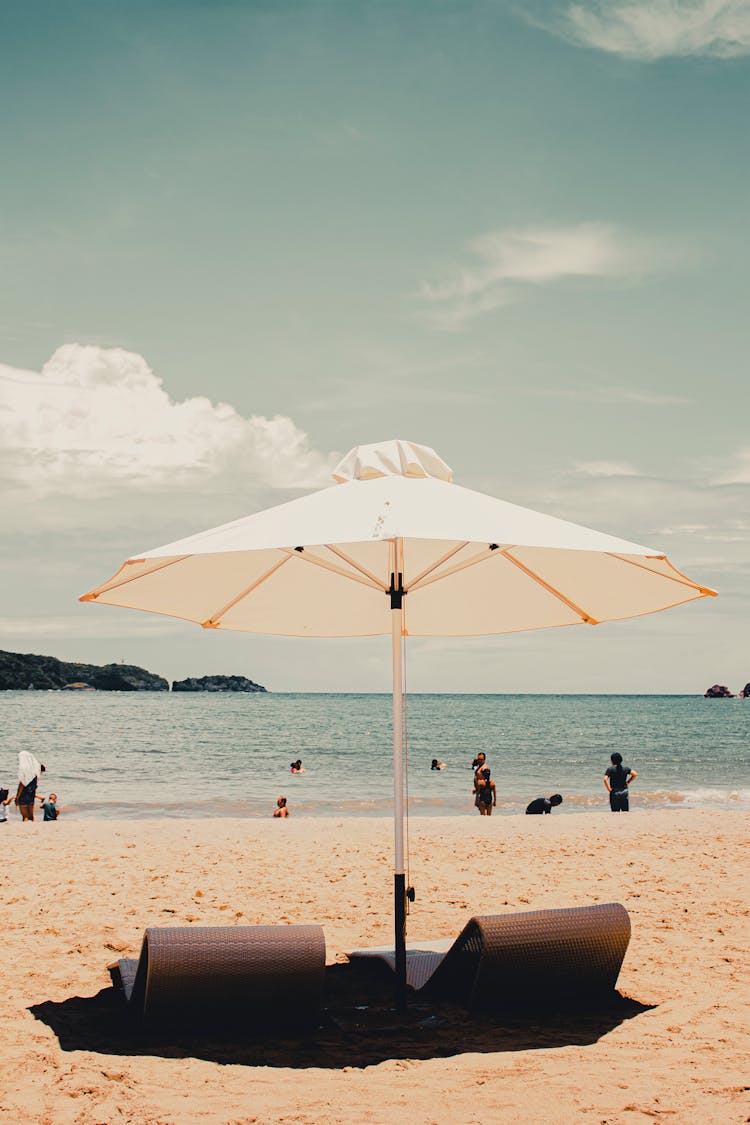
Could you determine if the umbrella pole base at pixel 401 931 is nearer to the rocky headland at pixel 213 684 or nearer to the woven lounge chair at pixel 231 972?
the woven lounge chair at pixel 231 972

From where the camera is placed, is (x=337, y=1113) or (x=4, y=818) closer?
(x=337, y=1113)

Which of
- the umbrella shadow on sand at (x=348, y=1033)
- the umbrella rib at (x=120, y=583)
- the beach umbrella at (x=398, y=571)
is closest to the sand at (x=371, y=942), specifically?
the umbrella shadow on sand at (x=348, y=1033)

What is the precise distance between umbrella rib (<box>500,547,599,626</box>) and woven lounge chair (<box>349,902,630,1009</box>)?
1755 mm

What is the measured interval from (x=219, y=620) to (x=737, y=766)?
40864 mm

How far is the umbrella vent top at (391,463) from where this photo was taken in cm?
477

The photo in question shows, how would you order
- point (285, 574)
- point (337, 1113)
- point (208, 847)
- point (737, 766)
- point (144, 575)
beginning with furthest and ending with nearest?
point (737, 766)
point (208, 847)
point (285, 574)
point (144, 575)
point (337, 1113)

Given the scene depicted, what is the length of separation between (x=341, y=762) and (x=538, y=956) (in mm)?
37952

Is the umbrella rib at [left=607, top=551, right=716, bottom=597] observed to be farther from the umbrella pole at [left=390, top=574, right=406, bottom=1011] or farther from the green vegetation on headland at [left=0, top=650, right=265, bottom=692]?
the green vegetation on headland at [left=0, top=650, right=265, bottom=692]

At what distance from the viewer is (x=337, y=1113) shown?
12.0 feet

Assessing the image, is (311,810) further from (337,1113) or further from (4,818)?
(337,1113)

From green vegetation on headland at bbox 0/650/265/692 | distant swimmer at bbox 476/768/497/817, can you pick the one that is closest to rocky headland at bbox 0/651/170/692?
green vegetation on headland at bbox 0/650/265/692

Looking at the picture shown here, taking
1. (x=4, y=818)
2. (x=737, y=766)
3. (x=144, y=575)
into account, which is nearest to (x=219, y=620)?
(x=144, y=575)

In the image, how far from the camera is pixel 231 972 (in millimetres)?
4352

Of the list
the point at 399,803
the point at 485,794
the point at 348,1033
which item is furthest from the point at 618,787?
the point at 399,803
